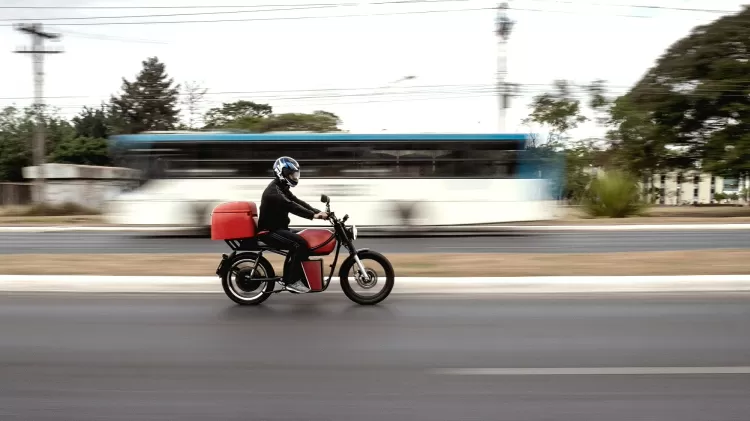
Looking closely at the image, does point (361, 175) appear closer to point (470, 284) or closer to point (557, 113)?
point (470, 284)

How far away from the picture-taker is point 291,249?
8422 millimetres

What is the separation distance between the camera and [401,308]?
8555mm

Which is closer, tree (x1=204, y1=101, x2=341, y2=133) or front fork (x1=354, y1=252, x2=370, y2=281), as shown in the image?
front fork (x1=354, y1=252, x2=370, y2=281)

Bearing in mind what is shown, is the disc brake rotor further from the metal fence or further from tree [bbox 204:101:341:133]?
the metal fence

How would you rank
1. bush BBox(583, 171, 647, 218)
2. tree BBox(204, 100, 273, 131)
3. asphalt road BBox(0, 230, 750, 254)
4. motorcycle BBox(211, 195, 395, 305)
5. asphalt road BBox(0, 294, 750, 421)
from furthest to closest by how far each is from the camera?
tree BBox(204, 100, 273, 131), bush BBox(583, 171, 647, 218), asphalt road BBox(0, 230, 750, 254), motorcycle BBox(211, 195, 395, 305), asphalt road BBox(0, 294, 750, 421)

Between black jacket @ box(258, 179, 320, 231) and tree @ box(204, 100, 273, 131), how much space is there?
48.9 metres

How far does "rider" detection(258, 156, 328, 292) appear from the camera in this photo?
8.40 m

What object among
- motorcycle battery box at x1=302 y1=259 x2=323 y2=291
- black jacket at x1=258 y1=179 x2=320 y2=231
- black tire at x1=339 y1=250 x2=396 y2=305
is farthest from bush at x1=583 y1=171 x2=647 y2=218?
black jacket at x1=258 y1=179 x2=320 y2=231

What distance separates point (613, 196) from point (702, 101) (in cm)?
957

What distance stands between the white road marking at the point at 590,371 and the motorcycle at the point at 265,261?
302cm

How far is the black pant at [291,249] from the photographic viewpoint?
331 inches

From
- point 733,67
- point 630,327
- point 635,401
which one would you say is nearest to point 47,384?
point 635,401

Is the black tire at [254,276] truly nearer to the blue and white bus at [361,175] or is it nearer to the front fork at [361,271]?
the front fork at [361,271]

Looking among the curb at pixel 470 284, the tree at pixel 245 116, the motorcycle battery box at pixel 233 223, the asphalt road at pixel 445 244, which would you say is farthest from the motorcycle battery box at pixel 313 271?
the tree at pixel 245 116
